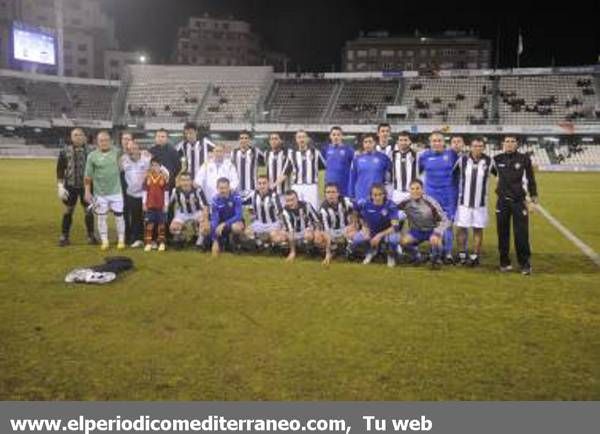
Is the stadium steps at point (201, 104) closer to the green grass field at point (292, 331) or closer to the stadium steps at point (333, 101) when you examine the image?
the stadium steps at point (333, 101)

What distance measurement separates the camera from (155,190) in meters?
9.91

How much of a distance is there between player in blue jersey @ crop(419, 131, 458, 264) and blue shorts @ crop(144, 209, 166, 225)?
4.29 meters

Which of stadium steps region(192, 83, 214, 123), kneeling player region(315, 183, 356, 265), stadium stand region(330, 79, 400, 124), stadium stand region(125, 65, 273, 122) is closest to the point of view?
kneeling player region(315, 183, 356, 265)

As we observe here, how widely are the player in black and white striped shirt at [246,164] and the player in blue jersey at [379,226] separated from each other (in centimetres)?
258

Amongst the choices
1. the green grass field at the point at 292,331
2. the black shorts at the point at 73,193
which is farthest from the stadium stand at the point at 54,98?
the green grass field at the point at 292,331

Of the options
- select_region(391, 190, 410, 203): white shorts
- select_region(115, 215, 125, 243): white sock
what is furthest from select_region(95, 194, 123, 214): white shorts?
select_region(391, 190, 410, 203): white shorts

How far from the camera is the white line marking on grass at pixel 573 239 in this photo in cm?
1009

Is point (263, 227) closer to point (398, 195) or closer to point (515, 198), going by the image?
point (398, 195)

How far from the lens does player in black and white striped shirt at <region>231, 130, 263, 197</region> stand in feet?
36.2

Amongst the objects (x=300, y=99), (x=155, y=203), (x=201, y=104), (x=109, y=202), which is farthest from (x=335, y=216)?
(x=201, y=104)

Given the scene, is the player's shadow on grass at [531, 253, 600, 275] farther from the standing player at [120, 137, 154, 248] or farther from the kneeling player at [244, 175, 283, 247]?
the standing player at [120, 137, 154, 248]

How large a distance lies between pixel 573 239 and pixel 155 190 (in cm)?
797

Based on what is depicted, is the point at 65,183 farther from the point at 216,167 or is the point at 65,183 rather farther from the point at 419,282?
the point at 419,282

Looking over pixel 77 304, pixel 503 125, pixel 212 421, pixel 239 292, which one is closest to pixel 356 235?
pixel 239 292
